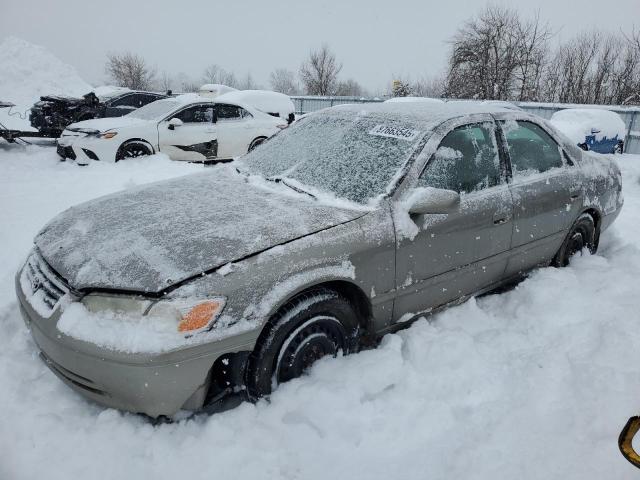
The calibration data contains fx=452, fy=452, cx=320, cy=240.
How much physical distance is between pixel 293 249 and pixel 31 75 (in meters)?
23.3

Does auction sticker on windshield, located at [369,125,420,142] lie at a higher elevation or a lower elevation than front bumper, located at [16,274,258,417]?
higher

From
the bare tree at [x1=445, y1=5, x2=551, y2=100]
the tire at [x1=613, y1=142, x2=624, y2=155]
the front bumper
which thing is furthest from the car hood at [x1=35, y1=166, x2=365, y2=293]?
the bare tree at [x1=445, y1=5, x2=551, y2=100]

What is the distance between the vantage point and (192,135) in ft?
27.1

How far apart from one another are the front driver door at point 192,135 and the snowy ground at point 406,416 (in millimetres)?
5231

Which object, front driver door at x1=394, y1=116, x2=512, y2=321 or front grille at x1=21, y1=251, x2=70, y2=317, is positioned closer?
front grille at x1=21, y1=251, x2=70, y2=317

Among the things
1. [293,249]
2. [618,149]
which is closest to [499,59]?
[618,149]

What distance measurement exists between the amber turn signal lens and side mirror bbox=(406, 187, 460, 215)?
1261 mm

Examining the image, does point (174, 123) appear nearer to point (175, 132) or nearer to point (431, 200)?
point (175, 132)

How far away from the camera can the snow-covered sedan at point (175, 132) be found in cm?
757

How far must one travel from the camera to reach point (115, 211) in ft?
8.98

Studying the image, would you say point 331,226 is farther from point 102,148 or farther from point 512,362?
point 102,148

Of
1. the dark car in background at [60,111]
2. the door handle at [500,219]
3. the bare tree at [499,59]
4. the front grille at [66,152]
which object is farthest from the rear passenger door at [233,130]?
the bare tree at [499,59]

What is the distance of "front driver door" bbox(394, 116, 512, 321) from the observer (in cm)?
274

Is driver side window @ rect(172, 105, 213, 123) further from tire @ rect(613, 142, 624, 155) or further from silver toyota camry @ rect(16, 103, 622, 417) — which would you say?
tire @ rect(613, 142, 624, 155)
